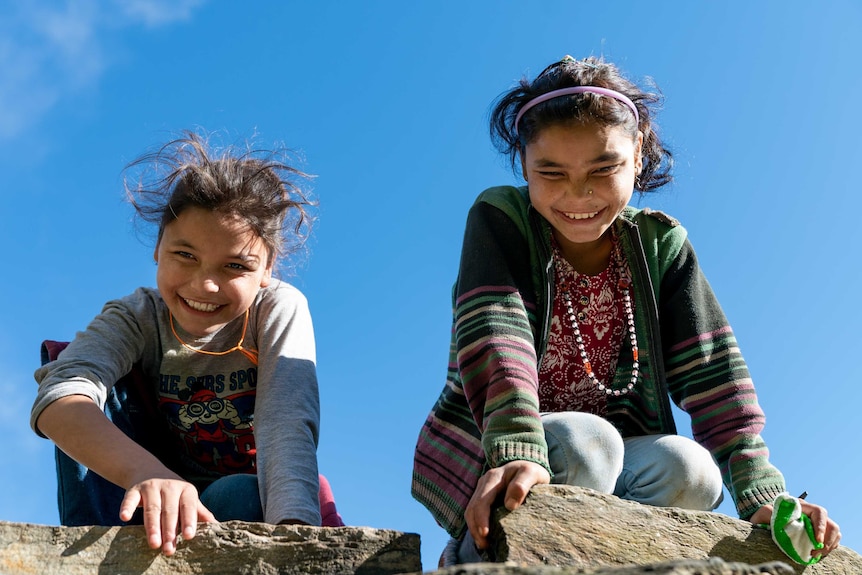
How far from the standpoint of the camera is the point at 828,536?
2.43 m

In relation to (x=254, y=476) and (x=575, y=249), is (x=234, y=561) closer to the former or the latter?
(x=254, y=476)

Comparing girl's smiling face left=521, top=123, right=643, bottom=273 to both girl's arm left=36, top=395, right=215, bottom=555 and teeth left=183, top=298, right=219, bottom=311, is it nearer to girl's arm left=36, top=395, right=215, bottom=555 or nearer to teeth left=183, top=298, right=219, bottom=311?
teeth left=183, top=298, right=219, bottom=311

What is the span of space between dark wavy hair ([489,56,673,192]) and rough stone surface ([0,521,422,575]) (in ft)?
4.38

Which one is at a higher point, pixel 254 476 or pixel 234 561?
pixel 254 476

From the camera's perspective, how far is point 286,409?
2846 millimetres

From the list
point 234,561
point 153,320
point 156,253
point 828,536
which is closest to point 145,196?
point 156,253

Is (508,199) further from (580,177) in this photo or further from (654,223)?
(654,223)

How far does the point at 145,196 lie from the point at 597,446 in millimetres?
1689

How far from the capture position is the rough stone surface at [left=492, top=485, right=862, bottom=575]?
2.08 metres

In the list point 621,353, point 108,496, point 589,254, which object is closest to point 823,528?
point 621,353

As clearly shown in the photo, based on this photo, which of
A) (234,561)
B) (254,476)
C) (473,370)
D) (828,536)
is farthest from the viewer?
(254,476)

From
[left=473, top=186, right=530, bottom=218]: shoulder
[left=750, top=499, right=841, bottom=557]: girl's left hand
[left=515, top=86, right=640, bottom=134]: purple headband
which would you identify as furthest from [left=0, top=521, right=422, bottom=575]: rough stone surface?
[left=515, top=86, right=640, bottom=134]: purple headband

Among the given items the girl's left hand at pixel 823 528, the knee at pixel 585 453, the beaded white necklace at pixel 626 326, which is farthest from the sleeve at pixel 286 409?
the girl's left hand at pixel 823 528

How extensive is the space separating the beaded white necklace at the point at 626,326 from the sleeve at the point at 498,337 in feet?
0.48
